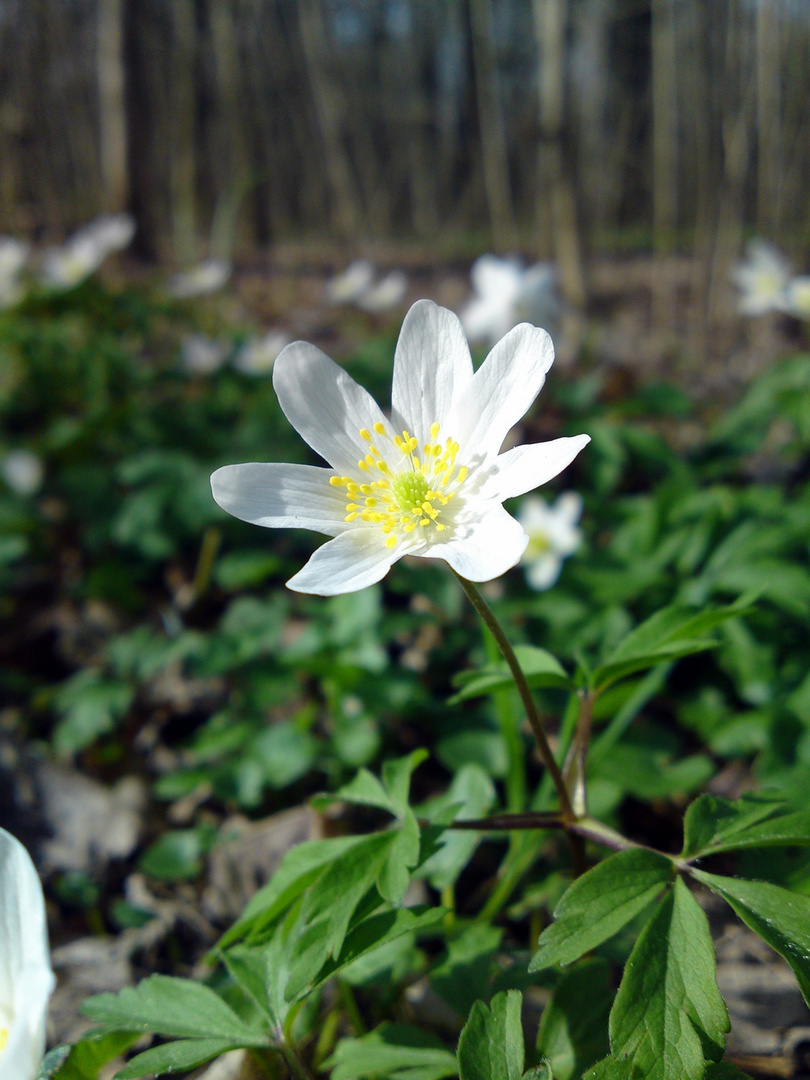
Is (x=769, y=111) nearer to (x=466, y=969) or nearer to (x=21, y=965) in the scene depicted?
(x=466, y=969)

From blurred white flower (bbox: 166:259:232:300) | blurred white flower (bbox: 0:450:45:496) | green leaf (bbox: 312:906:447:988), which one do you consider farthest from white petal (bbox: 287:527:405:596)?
blurred white flower (bbox: 166:259:232:300)

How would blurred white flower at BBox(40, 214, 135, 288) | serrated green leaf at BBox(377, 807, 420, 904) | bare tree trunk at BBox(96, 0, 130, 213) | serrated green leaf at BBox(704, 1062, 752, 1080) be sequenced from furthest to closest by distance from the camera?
bare tree trunk at BBox(96, 0, 130, 213)
blurred white flower at BBox(40, 214, 135, 288)
serrated green leaf at BBox(377, 807, 420, 904)
serrated green leaf at BBox(704, 1062, 752, 1080)

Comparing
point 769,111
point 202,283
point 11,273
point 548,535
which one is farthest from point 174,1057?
point 769,111

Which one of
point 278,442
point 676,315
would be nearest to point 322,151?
point 676,315

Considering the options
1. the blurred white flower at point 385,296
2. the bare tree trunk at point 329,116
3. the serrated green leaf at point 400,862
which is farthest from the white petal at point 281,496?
the bare tree trunk at point 329,116

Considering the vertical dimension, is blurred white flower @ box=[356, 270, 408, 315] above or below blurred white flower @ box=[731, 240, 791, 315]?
above

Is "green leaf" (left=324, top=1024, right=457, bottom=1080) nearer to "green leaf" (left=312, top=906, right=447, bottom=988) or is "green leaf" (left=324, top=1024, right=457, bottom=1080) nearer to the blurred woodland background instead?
"green leaf" (left=312, top=906, right=447, bottom=988)
